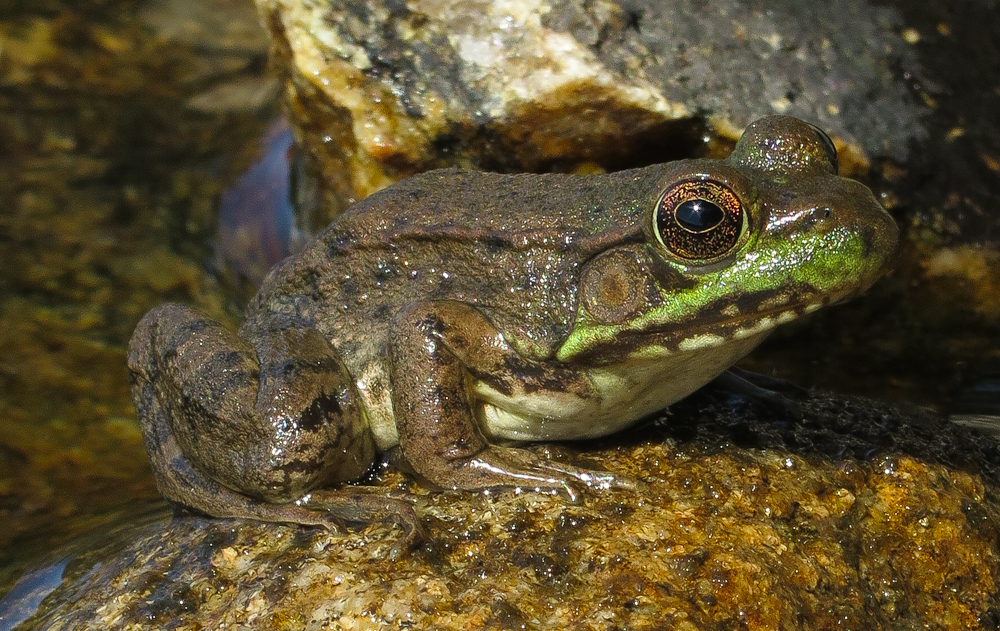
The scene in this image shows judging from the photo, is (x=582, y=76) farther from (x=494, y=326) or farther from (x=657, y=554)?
(x=657, y=554)

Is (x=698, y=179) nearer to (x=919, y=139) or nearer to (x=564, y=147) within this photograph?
(x=564, y=147)

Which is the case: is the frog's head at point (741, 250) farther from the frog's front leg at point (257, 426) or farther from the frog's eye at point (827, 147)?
the frog's front leg at point (257, 426)

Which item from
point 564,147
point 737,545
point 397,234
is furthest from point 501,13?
point 737,545

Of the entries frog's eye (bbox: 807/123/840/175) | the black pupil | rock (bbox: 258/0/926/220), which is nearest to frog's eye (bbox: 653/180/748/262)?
the black pupil

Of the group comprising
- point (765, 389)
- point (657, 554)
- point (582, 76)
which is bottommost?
point (765, 389)

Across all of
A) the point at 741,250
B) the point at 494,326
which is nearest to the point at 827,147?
the point at 741,250

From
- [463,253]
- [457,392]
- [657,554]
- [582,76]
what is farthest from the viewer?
[582,76]
